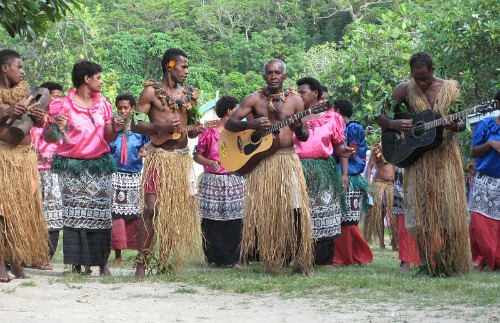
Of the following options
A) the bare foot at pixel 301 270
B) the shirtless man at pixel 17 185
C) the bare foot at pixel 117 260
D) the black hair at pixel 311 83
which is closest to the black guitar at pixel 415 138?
the bare foot at pixel 301 270

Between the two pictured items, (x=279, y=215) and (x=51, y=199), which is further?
(x=51, y=199)

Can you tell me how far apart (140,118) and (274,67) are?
1282 mm

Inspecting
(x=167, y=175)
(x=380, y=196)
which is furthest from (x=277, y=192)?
(x=380, y=196)

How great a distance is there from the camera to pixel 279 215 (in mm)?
8586

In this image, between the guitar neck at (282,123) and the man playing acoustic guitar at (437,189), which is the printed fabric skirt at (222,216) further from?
the man playing acoustic guitar at (437,189)

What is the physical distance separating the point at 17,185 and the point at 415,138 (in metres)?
3.41

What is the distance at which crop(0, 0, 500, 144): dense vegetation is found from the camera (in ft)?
44.0

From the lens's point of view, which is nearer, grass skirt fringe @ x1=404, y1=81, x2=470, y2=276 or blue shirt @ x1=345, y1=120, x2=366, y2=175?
grass skirt fringe @ x1=404, y1=81, x2=470, y2=276

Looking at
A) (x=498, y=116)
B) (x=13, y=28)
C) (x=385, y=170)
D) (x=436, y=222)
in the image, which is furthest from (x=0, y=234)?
(x=385, y=170)

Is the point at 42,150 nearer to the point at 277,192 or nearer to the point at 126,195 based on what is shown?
the point at 126,195

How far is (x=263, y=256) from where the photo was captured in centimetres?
869

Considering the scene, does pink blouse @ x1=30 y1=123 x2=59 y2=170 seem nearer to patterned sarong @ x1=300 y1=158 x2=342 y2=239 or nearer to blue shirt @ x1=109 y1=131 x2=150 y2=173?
blue shirt @ x1=109 y1=131 x2=150 y2=173

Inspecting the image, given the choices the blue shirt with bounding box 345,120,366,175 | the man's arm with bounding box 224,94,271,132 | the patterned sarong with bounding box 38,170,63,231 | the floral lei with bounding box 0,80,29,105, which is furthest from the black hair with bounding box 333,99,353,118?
the floral lei with bounding box 0,80,29,105

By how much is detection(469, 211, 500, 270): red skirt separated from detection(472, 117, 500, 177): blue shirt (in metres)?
0.48
